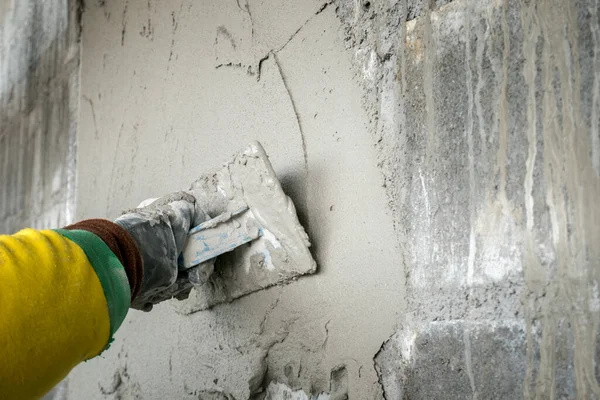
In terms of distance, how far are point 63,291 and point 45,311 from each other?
0.15 feet

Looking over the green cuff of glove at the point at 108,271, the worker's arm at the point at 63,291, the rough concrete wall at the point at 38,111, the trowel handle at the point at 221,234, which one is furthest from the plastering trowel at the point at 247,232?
the rough concrete wall at the point at 38,111

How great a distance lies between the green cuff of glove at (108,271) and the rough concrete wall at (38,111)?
4.36ft

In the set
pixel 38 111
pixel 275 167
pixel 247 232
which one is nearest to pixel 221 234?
pixel 247 232

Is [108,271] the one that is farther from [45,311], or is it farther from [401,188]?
[401,188]

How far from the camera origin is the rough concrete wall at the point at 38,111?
2.44 m

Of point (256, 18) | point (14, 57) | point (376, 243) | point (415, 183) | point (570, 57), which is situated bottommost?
point (376, 243)

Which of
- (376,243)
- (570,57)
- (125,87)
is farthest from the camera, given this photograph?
(125,87)

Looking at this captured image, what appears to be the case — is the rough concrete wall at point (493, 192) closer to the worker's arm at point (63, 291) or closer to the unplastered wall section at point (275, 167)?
the unplastered wall section at point (275, 167)

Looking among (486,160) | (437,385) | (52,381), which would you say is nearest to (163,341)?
(52,381)

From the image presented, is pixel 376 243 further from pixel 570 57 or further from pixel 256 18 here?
pixel 256 18

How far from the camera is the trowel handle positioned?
1.31 metres

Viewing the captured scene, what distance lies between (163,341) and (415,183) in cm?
95

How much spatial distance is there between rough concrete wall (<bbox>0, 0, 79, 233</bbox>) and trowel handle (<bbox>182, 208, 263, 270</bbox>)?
48.1 inches

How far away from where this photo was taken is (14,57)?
267 centimetres
